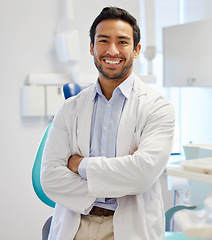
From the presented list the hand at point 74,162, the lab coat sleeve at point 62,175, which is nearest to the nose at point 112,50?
the lab coat sleeve at point 62,175

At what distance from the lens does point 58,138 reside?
1663 millimetres

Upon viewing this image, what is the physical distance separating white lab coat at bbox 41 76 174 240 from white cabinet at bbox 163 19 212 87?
4.25ft

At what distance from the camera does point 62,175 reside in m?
1.59

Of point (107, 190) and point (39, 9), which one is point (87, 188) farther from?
point (39, 9)

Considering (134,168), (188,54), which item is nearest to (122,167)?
(134,168)

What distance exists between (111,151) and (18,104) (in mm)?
1386

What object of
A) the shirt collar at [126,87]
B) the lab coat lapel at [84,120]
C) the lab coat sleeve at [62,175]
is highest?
the shirt collar at [126,87]

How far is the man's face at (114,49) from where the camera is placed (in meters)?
1.64

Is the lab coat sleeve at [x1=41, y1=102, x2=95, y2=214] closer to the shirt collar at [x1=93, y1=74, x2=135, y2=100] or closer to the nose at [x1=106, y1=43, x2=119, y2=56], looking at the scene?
the shirt collar at [x1=93, y1=74, x2=135, y2=100]

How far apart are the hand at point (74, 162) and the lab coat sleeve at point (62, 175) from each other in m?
0.02

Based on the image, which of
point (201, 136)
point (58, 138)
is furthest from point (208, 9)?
point (58, 138)

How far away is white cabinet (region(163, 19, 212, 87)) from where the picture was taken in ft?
9.29

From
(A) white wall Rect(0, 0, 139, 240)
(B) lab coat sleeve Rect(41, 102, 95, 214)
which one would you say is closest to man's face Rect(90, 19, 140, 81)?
(B) lab coat sleeve Rect(41, 102, 95, 214)

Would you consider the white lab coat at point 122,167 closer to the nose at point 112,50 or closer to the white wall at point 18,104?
the nose at point 112,50
